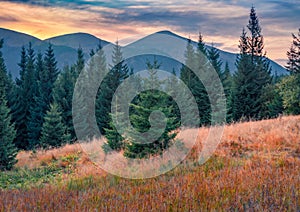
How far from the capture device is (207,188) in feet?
16.6

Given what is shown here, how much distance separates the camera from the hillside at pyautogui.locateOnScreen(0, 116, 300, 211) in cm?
441

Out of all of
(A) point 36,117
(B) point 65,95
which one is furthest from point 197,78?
(A) point 36,117

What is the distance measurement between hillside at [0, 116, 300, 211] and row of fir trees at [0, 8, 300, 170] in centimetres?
276

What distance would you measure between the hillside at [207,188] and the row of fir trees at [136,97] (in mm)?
2756

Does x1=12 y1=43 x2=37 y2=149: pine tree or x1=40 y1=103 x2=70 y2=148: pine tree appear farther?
x1=12 y1=43 x2=37 y2=149: pine tree

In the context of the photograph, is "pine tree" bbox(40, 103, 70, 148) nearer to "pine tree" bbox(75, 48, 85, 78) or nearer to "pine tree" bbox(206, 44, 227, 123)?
"pine tree" bbox(206, 44, 227, 123)

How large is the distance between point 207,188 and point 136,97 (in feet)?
31.4

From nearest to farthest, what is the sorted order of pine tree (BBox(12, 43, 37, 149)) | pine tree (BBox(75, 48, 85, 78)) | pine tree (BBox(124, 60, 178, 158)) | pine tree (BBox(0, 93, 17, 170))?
1. pine tree (BBox(124, 60, 178, 158))
2. pine tree (BBox(0, 93, 17, 170))
3. pine tree (BBox(12, 43, 37, 149))
4. pine tree (BBox(75, 48, 85, 78))

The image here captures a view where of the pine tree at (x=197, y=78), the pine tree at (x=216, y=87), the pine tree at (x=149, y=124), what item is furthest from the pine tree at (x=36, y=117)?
the pine tree at (x=149, y=124)

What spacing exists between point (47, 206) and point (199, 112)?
937 inches

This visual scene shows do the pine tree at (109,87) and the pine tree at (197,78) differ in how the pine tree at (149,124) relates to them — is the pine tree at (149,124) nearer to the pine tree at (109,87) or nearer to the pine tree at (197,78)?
the pine tree at (197,78)

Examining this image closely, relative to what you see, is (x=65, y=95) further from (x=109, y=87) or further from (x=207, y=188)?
(x=207, y=188)

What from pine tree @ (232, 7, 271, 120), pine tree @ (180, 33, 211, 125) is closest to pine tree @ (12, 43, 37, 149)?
pine tree @ (180, 33, 211, 125)

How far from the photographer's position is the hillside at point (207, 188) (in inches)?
174
